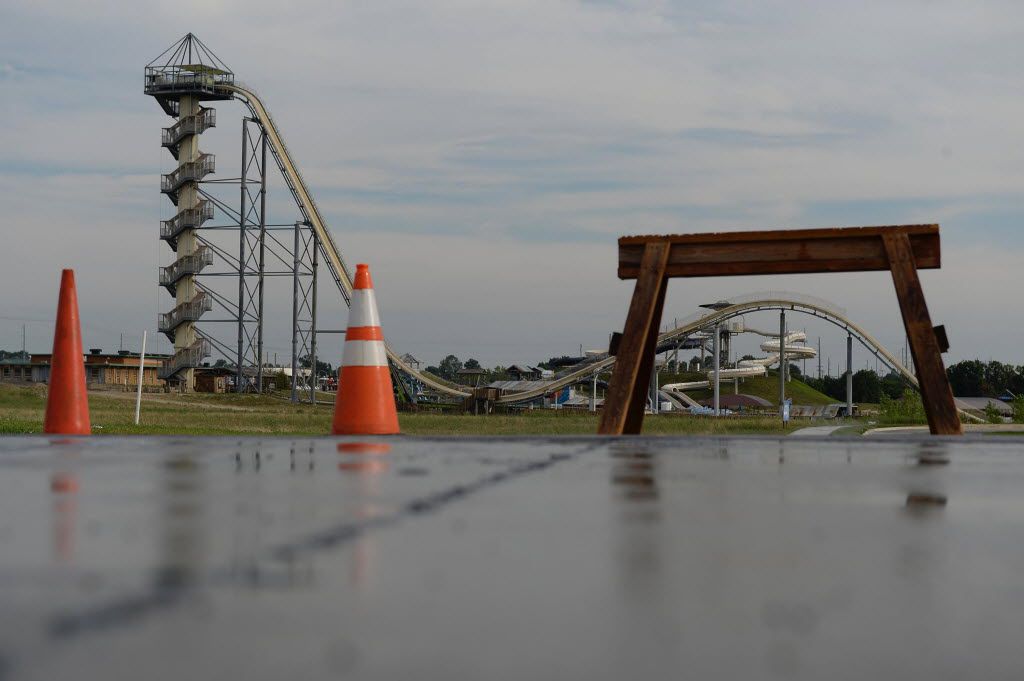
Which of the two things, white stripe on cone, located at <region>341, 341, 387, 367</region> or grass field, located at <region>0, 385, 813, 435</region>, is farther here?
grass field, located at <region>0, 385, 813, 435</region>

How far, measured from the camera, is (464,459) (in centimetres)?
801

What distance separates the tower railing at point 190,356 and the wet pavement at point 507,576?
69205mm

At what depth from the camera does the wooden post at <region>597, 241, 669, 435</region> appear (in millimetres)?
11594

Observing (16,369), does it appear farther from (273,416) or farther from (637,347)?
(637,347)

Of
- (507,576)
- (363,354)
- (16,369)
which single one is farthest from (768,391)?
(507,576)

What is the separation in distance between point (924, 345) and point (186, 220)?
2572 inches

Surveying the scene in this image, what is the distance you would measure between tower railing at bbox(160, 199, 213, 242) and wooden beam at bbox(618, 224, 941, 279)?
62998mm

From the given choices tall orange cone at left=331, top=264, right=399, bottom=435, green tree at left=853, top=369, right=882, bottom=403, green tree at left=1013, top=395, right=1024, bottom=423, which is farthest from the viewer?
green tree at left=853, top=369, right=882, bottom=403

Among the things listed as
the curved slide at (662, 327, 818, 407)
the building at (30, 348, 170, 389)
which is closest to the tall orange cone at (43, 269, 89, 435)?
the building at (30, 348, 170, 389)

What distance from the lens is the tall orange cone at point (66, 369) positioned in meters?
12.5

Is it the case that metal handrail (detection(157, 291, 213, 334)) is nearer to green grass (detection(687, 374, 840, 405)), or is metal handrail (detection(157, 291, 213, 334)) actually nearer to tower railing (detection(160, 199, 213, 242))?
tower railing (detection(160, 199, 213, 242))

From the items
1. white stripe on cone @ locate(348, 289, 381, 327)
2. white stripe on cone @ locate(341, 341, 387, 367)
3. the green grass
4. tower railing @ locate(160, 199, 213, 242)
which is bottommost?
white stripe on cone @ locate(341, 341, 387, 367)

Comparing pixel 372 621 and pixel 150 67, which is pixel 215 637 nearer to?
pixel 372 621

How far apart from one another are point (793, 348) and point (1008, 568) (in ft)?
435
